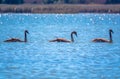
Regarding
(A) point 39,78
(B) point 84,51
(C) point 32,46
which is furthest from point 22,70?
(C) point 32,46

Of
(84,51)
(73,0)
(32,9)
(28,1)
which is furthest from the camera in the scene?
(28,1)

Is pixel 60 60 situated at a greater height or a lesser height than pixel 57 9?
greater

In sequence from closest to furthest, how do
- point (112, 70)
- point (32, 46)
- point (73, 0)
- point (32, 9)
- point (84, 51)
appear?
point (112, 70) → point (84, 51) → point (32, 46) → point (32, 9) → point (73, 0)

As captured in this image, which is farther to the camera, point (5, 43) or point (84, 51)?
point (5, 43)

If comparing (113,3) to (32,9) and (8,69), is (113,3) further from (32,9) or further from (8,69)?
(8,69)

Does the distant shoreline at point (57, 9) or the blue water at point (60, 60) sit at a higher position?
the blue water at point (60, 60)

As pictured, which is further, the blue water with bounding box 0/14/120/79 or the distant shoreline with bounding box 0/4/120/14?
the distant shoreline with bounding box 0/4/120/14

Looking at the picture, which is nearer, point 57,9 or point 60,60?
point 60,60

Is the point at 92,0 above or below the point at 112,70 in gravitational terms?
below

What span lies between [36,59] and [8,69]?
351 cm

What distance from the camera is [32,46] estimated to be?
112 feet

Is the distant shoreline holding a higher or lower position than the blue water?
lower

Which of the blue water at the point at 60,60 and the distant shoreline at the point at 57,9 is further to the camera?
the distant shoreline at the point at 57,9

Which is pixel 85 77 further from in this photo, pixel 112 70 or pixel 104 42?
pixel 104 42
